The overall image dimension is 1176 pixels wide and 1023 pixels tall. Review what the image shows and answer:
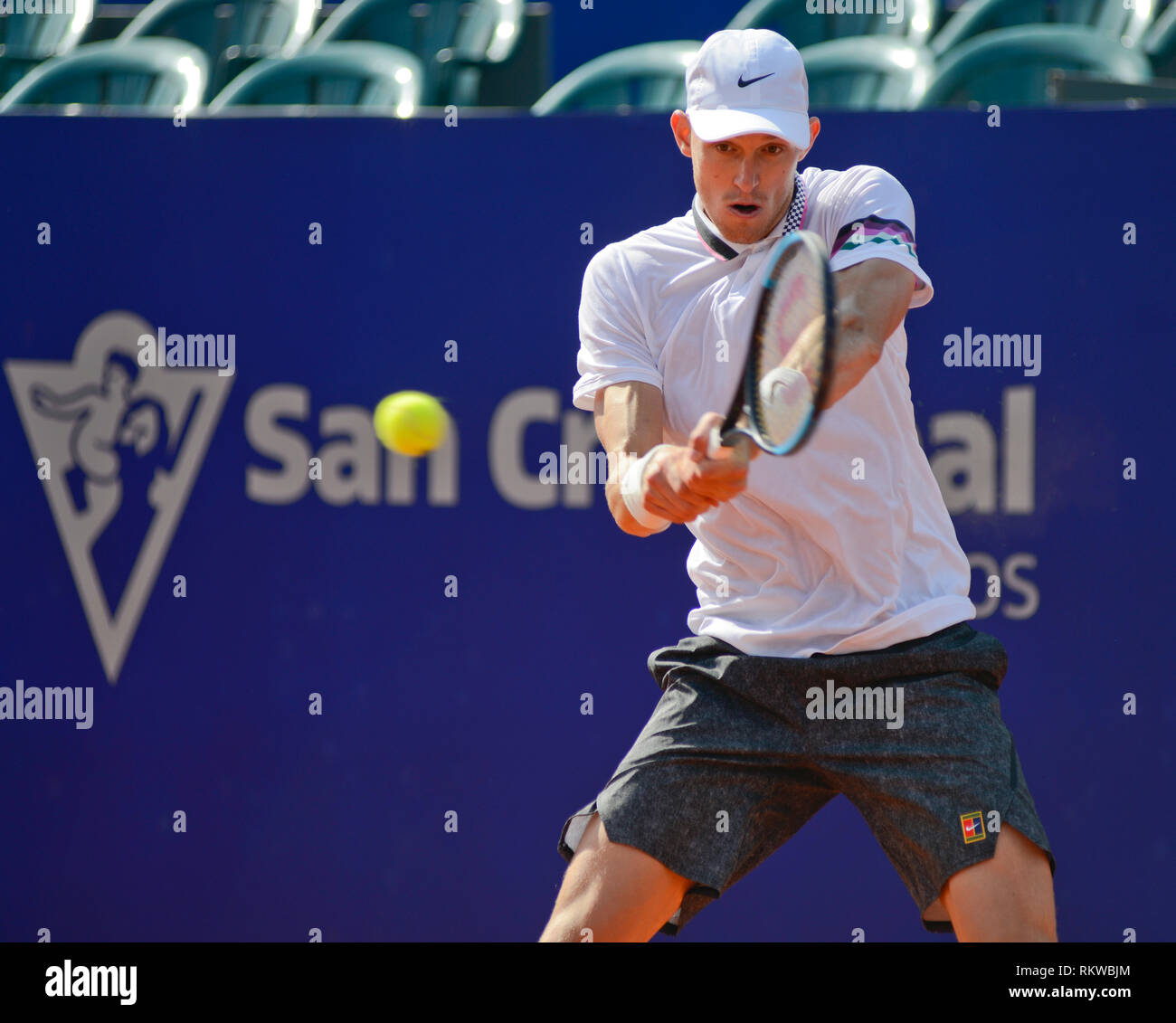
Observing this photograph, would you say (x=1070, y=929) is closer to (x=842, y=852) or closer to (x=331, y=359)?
(x=842, y=852)

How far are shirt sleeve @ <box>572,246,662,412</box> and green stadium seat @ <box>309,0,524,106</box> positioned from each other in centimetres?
199

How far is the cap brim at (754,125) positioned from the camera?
2.21m

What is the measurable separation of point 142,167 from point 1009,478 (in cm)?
213

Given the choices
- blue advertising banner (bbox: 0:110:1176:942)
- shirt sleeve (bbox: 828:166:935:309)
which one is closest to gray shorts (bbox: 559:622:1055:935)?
shirt sleeve (bbox: 828:166:935:309)

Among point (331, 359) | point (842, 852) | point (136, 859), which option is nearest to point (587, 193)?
point (331, 359)

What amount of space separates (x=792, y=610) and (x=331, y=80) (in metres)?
2.67

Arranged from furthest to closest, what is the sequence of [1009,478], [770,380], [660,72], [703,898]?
[660,72], [1009,478], [703,898], [770,380]

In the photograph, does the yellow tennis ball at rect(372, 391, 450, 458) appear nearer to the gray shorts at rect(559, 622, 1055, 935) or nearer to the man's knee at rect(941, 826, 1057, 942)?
the gray shorts at rect(559, 622, 1055, 935)

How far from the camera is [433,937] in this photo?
3551mm

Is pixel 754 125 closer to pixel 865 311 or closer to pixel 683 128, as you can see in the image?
pixel 683 128

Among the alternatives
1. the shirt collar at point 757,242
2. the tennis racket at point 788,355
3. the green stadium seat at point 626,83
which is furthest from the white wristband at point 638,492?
the green stadium seat at point 626,83

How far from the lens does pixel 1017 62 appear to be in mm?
4070

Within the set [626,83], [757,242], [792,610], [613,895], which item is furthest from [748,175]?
[626,83]

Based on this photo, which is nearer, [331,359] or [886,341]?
[886,341]
